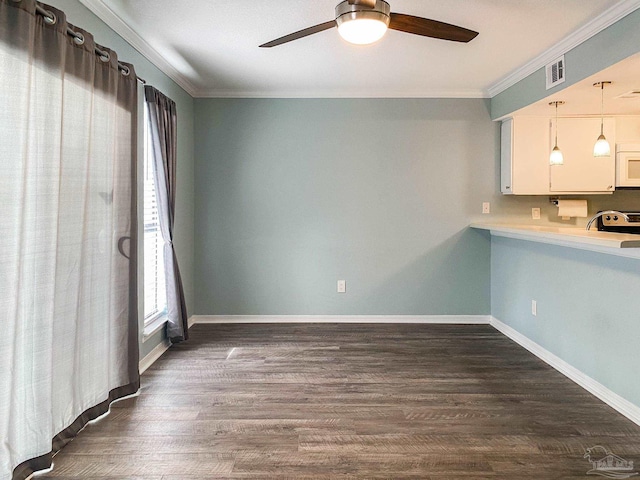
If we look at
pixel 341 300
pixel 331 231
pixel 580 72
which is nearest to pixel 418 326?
pixel 341 300

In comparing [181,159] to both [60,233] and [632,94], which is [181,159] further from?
[632,94]

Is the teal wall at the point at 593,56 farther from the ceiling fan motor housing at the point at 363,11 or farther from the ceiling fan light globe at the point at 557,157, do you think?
the ceiling fan motor housing at the point at 363,11

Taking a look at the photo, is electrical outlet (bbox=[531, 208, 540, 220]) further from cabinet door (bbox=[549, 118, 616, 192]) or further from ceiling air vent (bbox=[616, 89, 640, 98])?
ceiling air vent (bbox=[616, 89, 640, 98])

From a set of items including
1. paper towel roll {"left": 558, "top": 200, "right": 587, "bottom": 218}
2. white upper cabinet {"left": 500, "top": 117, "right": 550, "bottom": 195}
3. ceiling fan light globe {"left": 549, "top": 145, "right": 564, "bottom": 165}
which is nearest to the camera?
ceiling fan light globe {"left": 549, "top": 145, "right": 564, "bottom": 165}

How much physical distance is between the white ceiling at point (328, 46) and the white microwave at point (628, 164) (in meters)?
1.32

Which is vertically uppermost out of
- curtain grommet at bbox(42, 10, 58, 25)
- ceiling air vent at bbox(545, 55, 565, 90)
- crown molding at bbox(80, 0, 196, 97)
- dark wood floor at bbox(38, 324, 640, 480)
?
crown molding at bbox(80, 0, 196, 97)

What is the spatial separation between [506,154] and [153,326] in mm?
3675

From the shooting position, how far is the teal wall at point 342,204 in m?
4.52

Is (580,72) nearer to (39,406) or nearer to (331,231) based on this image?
(331,231)

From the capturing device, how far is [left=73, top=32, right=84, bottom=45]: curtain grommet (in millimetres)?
2174

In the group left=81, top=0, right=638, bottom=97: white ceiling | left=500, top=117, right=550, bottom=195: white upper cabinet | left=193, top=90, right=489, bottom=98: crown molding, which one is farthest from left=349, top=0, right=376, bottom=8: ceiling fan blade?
left=500, top=117, right=550, bottom=195: white upper cabinet

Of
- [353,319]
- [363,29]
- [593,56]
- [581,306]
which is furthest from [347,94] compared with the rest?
[581,306]

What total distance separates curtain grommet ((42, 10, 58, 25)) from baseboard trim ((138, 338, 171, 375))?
2.27 metres

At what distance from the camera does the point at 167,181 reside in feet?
11.5
